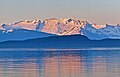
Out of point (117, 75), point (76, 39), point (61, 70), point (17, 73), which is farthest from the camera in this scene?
point (76, 39)

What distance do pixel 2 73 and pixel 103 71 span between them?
6.68m

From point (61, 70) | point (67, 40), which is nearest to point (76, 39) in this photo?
point (67, 40)

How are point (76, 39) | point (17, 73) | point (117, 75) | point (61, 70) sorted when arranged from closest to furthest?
point (117, 75) < point (17, 73) < point (61, 70) < point (76, 39)

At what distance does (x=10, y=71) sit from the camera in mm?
37375

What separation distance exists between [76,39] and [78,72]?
150 meters

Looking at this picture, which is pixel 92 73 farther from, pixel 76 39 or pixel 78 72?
pixel 76 39

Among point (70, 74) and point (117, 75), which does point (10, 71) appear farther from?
point (117, 75)

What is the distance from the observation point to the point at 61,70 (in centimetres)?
3825

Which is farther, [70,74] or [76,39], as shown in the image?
[76,39]

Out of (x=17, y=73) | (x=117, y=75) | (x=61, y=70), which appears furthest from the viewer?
(x=61, y=70)

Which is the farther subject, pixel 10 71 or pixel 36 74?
pixel 10 71

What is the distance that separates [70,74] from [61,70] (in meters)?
3.30

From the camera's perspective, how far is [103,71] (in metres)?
36.5

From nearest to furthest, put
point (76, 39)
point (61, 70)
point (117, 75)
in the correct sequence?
point (117, 75), point (61, 70), point (76, 39)
